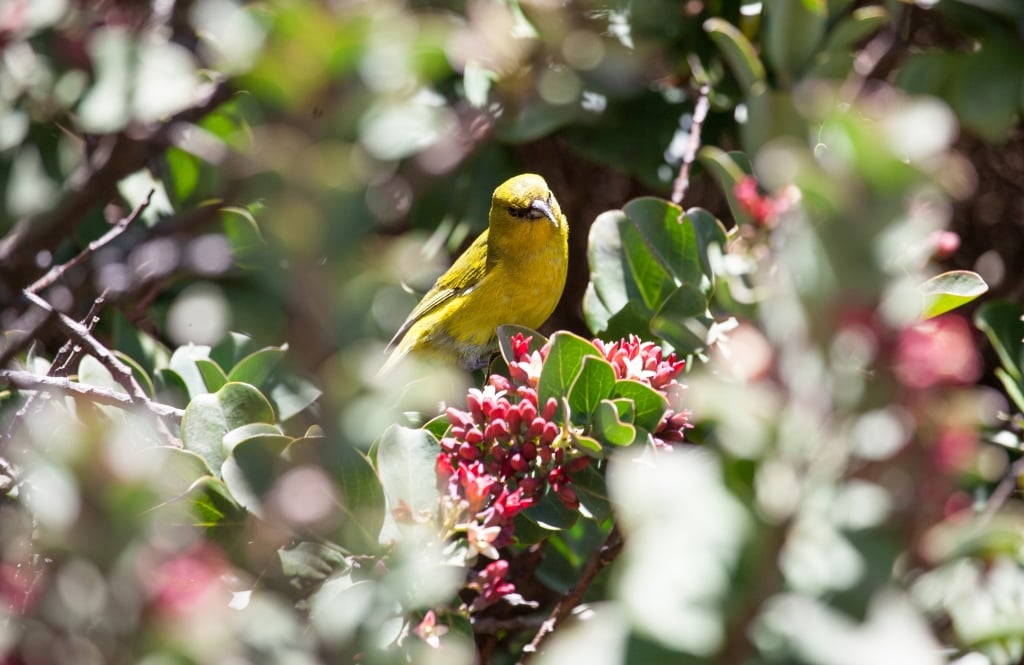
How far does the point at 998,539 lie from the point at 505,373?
7.51 ft

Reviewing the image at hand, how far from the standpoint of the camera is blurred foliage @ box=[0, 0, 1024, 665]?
0.97 meters

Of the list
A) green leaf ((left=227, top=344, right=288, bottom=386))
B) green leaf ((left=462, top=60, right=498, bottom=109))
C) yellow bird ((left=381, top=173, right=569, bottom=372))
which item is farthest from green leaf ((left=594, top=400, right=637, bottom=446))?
yellow bird ((left=381, top=173, right=569, bottom=372))

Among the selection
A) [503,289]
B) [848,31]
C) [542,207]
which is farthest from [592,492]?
[503,289]

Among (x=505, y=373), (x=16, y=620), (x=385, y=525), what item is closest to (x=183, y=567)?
(x=16, y=620)

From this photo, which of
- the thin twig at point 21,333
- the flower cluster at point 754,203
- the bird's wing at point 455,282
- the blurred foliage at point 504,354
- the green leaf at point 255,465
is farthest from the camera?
the bird's wing at point 455,282

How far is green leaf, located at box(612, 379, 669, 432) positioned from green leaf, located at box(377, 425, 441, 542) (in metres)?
0.40

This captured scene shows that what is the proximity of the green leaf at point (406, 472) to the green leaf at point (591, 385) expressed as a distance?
31 cm

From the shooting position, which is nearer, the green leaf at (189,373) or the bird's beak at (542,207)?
the green leaf at (189,373)

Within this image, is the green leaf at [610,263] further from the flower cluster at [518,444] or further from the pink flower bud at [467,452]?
the pink flower bud at [467,452]

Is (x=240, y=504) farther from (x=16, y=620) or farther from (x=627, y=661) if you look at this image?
(x=627, y=661)

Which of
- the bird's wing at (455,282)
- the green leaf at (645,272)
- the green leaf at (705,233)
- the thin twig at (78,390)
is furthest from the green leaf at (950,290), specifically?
the bird's wing at (455,282)

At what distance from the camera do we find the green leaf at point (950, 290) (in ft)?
6.71

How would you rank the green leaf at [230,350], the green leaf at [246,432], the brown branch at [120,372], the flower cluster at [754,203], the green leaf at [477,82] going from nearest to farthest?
1. the green leaf at [246,432]
2. the flower cluster at [754,203]
3. the brown branch at [120,372]
4. the green leaf at [230,350]
5. the green leaf at [477,82]

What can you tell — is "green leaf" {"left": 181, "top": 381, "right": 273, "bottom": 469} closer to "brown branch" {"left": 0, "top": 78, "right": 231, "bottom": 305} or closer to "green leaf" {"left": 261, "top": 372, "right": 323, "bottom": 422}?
"green leaf" {"left": 261, "top": 372, "right": 323, "bottom": 422}
